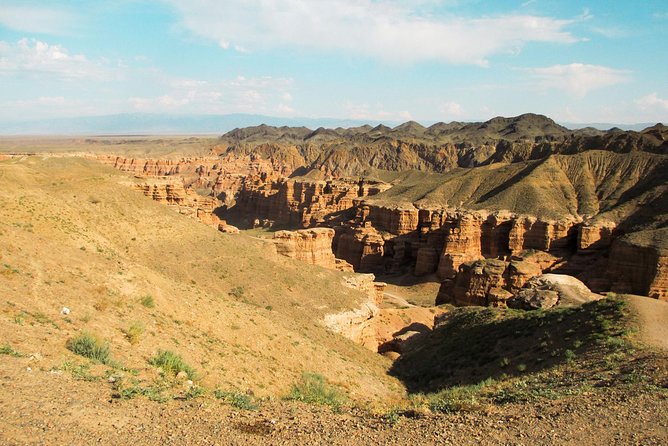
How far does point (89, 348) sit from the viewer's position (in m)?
12.1

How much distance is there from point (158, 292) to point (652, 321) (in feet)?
62.7

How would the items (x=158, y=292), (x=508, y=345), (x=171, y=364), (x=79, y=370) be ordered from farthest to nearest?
(x=508, y=345), (x=158, y=292), (x=171, y=364), (x=79, y=370)

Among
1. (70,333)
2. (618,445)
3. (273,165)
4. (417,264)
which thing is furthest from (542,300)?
(273,165)

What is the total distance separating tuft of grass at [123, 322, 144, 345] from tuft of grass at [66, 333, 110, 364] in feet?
4.80

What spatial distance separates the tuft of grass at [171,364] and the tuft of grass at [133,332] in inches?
35.8

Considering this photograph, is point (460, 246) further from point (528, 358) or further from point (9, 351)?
point (9, 351)

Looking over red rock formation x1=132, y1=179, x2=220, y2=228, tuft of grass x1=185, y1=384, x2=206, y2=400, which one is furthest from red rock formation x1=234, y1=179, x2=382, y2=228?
tuft of grass x1=185, y1=384, x2=206, y2=400

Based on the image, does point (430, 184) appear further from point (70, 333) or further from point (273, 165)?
point (273, 165)

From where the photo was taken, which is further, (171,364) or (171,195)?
(171,195)

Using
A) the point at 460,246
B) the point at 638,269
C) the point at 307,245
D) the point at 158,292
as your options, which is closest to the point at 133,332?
the point at 158,292

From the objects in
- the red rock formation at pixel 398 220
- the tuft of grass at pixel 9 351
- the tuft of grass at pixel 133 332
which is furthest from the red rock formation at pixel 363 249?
the tuft of grass at pixel 9 351

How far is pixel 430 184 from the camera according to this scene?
284 ft

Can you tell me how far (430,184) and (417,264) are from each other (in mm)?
26496

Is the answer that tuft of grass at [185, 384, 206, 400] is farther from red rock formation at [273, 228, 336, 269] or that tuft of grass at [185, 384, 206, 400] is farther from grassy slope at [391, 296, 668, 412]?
red rock formation at [273, 228, 336, 269]
